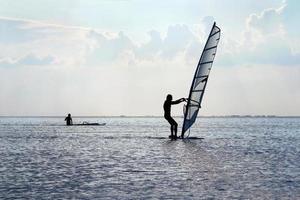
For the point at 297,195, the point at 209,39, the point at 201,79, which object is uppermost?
the point at 209,39

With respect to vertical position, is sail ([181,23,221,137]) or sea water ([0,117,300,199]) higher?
sail ([181,23,221,137])

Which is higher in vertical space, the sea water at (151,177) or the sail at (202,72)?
the sail at (202,72)

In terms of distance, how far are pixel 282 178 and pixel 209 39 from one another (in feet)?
67.7

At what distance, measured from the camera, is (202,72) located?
128 ft

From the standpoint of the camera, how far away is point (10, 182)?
18609 millimetres

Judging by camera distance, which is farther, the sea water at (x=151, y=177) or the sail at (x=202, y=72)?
the sail at (x=202, y=72)

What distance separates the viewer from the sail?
38875mm

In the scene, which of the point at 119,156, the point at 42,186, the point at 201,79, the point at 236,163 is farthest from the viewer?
the point at 201,79

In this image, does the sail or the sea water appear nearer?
the sea water

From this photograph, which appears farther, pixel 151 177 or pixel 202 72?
pixel 202 72

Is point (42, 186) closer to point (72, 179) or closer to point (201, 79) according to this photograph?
point (72, 179)

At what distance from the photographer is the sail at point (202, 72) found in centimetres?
3888

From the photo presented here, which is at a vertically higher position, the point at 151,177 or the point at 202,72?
the point at 202,72

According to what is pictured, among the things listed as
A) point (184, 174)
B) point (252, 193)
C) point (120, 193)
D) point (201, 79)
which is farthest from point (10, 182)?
point (201, 79)
